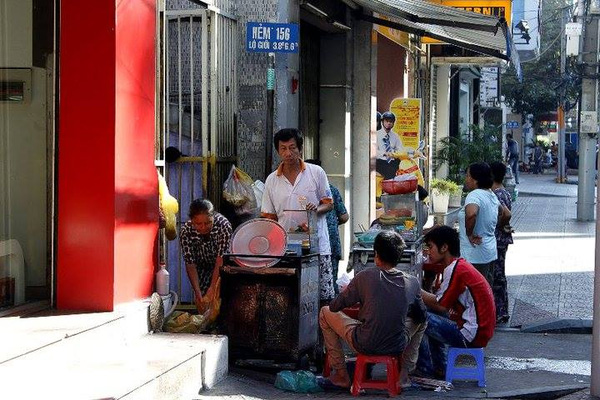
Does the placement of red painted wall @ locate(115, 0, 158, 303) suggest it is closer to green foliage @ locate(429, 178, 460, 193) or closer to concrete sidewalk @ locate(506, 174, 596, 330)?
concrete sidewalk @ locate(506, 174, 596, 330)

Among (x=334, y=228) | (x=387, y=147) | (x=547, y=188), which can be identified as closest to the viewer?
(x=334, y=228)

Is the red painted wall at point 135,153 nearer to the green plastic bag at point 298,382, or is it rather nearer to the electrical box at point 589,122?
the green plastic bag at point 298,382

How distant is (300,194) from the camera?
28.5 ft

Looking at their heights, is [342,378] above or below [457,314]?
below

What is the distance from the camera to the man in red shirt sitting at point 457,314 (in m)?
8.13

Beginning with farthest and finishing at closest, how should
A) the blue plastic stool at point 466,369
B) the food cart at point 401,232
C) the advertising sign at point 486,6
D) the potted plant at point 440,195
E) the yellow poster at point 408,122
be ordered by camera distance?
1. the potted plant at point 440,195
2. the advertising sign at point 486,6
3. the yellow poster at point 408,122
4. the food cart at point 401,232
5. the blue plastic stool at point 466,369

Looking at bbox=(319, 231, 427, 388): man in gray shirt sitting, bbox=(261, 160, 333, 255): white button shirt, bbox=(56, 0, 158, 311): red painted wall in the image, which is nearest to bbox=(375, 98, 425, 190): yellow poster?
bbox=(261, 160, 333, 255): white button shirt

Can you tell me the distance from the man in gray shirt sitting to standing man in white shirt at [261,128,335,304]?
1047 millimetres

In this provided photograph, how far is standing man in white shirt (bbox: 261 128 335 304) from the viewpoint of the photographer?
28.4ft

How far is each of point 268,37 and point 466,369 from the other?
3.85 meters

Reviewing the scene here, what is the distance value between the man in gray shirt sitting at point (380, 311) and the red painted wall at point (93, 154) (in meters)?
1.62

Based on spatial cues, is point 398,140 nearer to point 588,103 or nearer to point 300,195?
point 588,103

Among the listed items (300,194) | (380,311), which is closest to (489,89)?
(300,194)

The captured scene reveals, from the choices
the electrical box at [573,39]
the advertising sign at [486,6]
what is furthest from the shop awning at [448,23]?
the electrical box at [573,39]
